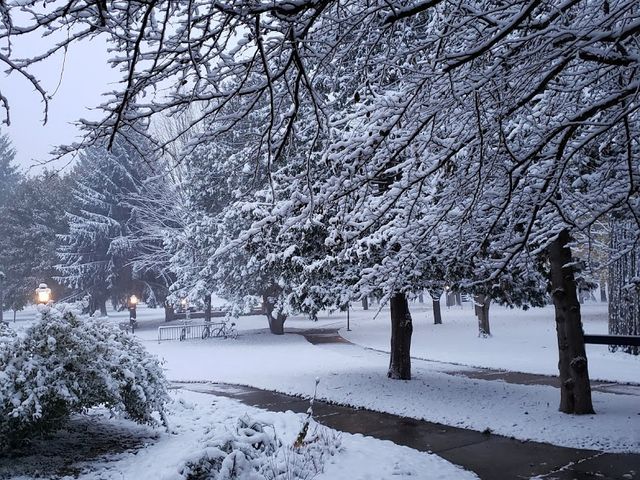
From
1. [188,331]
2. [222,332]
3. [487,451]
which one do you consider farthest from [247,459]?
[188,331]

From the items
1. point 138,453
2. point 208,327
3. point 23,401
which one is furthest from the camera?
point 208,327

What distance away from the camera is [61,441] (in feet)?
26.3

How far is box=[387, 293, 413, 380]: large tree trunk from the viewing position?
1397 centimetres

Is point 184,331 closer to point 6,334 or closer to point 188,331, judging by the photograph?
point 188,331

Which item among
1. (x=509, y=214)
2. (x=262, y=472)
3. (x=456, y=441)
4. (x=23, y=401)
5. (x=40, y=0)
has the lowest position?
(x=456, y=441)

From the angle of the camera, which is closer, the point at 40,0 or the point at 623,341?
Answer: the point at 40,0

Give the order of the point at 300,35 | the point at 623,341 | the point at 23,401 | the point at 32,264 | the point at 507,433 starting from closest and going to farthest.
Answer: the point at 300,35
the point at 23,401
the point at 507,433
the point at 623,341
the point at 32,264

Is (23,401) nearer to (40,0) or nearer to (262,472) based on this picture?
(262,472)

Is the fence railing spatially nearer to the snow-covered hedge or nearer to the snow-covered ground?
the snow-covered ground

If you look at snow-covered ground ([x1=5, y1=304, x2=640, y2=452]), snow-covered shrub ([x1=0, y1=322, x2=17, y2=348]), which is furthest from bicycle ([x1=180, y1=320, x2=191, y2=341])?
snow-covered shrub ([x1=0, y1=322, x2=17, y2=348])

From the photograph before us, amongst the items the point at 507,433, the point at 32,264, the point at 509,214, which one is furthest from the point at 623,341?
the point at 32,264

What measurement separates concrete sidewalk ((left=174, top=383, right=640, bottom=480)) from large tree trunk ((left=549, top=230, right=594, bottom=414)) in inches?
79.5

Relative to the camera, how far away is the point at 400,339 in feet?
46.0

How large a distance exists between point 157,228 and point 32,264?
18628 millimetres
